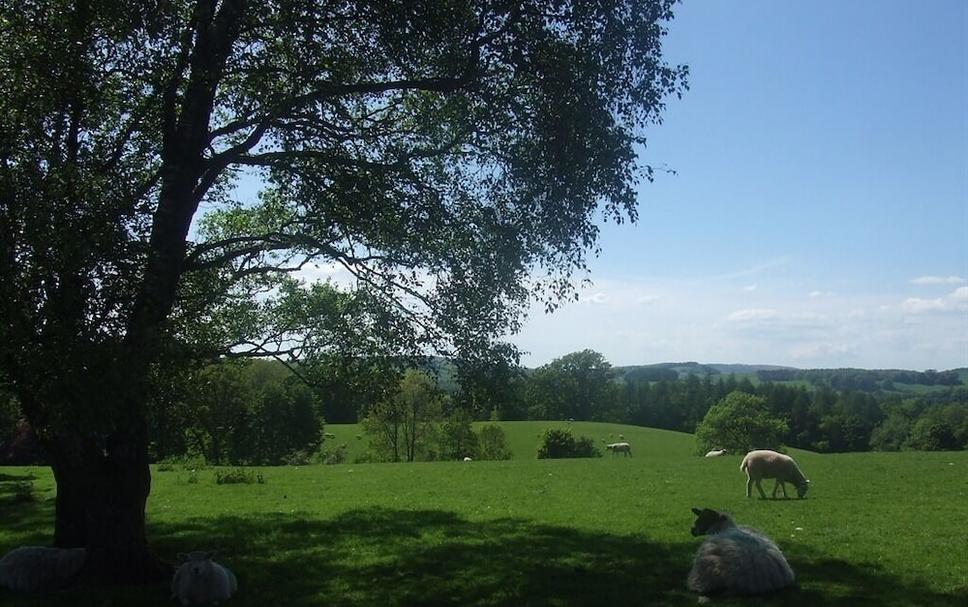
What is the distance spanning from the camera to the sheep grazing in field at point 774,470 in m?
23.3

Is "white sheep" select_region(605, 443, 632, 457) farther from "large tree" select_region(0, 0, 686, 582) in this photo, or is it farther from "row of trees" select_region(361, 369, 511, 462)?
"large tree" select_region(0, 0, 686, 582)

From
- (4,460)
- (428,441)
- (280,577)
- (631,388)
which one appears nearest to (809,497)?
(280,577)

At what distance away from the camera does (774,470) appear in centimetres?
2341

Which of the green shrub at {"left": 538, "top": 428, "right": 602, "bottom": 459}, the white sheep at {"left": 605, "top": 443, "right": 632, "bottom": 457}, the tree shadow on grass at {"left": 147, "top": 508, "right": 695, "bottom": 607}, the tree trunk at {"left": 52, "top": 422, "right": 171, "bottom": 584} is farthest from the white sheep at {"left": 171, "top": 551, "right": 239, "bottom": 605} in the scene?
the green shrub at {"left": 538, "top": 428, "right": 602, "bottom": 459}

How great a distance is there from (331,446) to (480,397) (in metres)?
74.2

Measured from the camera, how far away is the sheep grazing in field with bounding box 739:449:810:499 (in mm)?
23312

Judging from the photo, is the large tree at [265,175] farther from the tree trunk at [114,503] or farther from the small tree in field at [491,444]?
the small tree in field at [491,444]

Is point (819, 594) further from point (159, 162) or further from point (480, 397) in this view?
point (159, 162)

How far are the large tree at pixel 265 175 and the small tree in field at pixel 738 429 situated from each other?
228ft

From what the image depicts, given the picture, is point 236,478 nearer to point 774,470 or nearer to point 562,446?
point 774,470

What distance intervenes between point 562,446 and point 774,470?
50.9 metres

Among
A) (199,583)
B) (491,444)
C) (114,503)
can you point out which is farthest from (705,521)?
(491,444)

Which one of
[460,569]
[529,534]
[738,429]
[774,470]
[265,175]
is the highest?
[265,175]

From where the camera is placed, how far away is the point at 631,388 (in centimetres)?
14762
